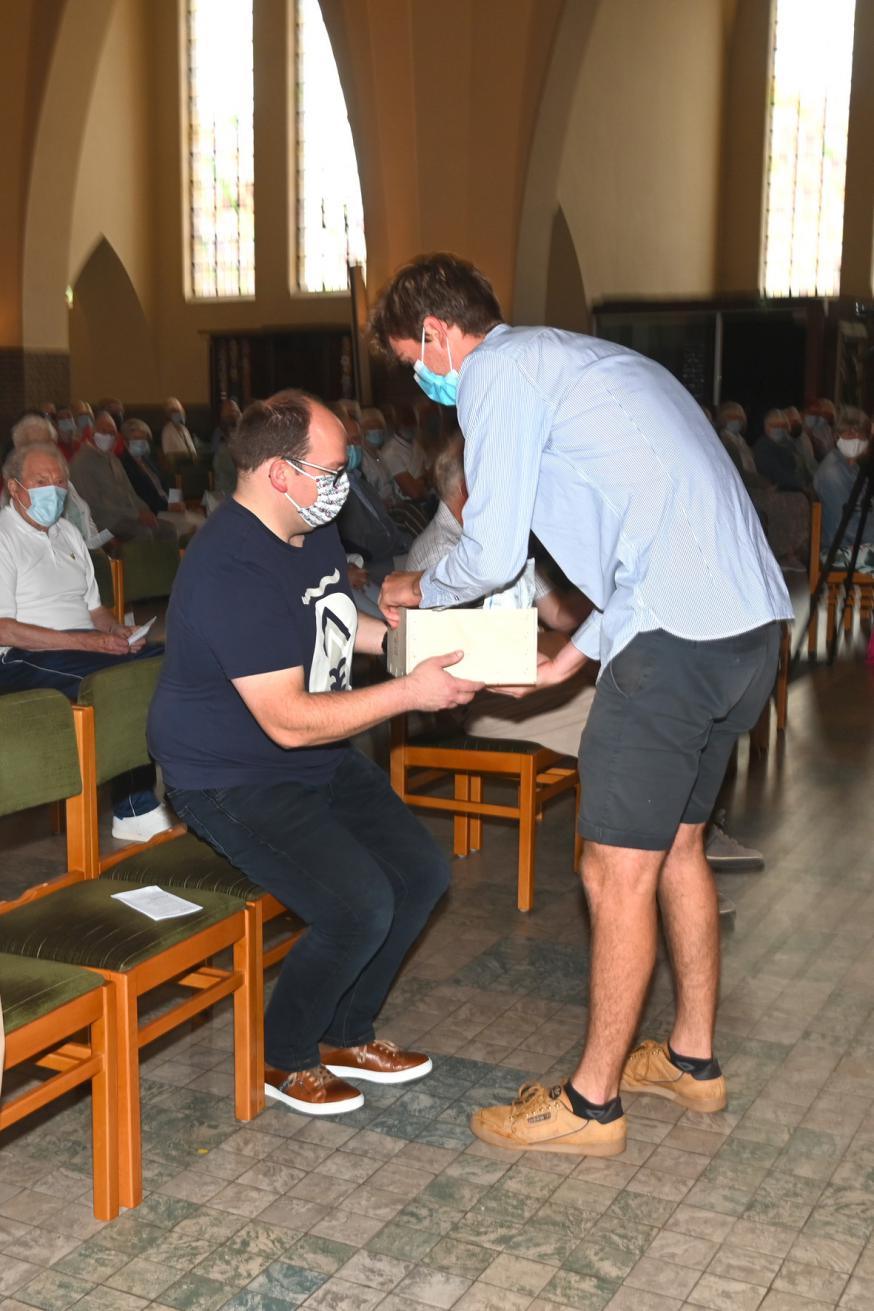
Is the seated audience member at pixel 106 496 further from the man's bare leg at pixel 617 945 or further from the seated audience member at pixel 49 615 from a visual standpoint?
the man's bare leg at pixel 617 945

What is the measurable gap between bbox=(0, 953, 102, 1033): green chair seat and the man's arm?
23.2 inches

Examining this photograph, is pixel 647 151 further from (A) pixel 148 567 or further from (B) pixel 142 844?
(B) pixel 142 844

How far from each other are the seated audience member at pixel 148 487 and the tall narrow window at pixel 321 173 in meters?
9.33

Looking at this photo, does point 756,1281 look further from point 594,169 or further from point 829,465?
point 594,169

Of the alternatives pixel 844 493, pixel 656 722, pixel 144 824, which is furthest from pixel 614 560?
pixel 844 493

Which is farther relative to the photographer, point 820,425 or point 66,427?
point 820,425

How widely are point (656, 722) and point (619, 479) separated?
0.45 m

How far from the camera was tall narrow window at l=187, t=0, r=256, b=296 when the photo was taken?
866 inches

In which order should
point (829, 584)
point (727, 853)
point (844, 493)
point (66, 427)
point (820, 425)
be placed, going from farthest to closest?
point (820, 425) < point (66, 427) < point (844, 493) < point (829, 584) < point (727, 853)

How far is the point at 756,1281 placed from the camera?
7.86 ft

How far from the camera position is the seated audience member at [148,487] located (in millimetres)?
11625

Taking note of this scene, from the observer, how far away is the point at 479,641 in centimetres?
288

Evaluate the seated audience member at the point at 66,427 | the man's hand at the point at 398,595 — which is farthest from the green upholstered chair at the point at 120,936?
the seated audience member at the point at 66,427

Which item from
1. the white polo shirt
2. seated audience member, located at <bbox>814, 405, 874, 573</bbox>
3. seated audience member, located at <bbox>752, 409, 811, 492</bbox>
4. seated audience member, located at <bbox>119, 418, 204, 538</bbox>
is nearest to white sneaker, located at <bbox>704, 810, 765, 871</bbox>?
the white polo shirt
